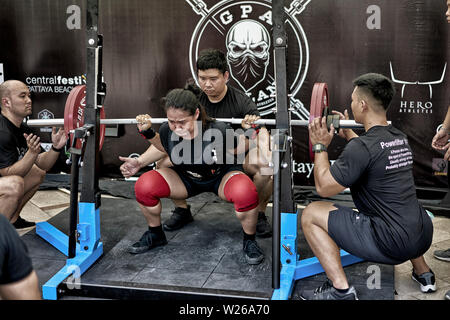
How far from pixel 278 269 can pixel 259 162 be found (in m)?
Result: 1.09

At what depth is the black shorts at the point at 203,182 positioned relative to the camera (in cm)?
333

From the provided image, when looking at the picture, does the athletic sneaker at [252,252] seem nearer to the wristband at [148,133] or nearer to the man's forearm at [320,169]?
the man's forearm at [320,169]

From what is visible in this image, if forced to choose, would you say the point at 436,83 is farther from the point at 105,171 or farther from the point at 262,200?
the point at 105,171

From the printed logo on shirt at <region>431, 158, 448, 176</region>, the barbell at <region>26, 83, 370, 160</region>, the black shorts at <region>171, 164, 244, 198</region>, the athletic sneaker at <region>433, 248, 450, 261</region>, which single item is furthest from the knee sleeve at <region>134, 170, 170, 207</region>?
the printed logo on shirt at <region>431, 158, 448, 176</region>

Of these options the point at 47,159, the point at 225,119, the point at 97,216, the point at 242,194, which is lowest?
the point at 97,216

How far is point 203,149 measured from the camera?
10.6 ft

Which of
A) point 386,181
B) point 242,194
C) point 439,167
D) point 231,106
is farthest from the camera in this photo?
point 439,167

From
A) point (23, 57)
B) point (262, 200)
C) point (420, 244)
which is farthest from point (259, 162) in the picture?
point (23, 57)

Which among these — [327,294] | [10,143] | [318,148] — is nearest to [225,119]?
[318,148]

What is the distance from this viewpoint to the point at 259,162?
361cm

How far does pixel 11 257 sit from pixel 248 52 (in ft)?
10.9

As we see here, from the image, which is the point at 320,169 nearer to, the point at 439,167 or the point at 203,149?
the point at 203,149

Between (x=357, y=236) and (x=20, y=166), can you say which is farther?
(x=20, y=166)

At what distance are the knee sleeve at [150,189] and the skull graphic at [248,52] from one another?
5.32ft
